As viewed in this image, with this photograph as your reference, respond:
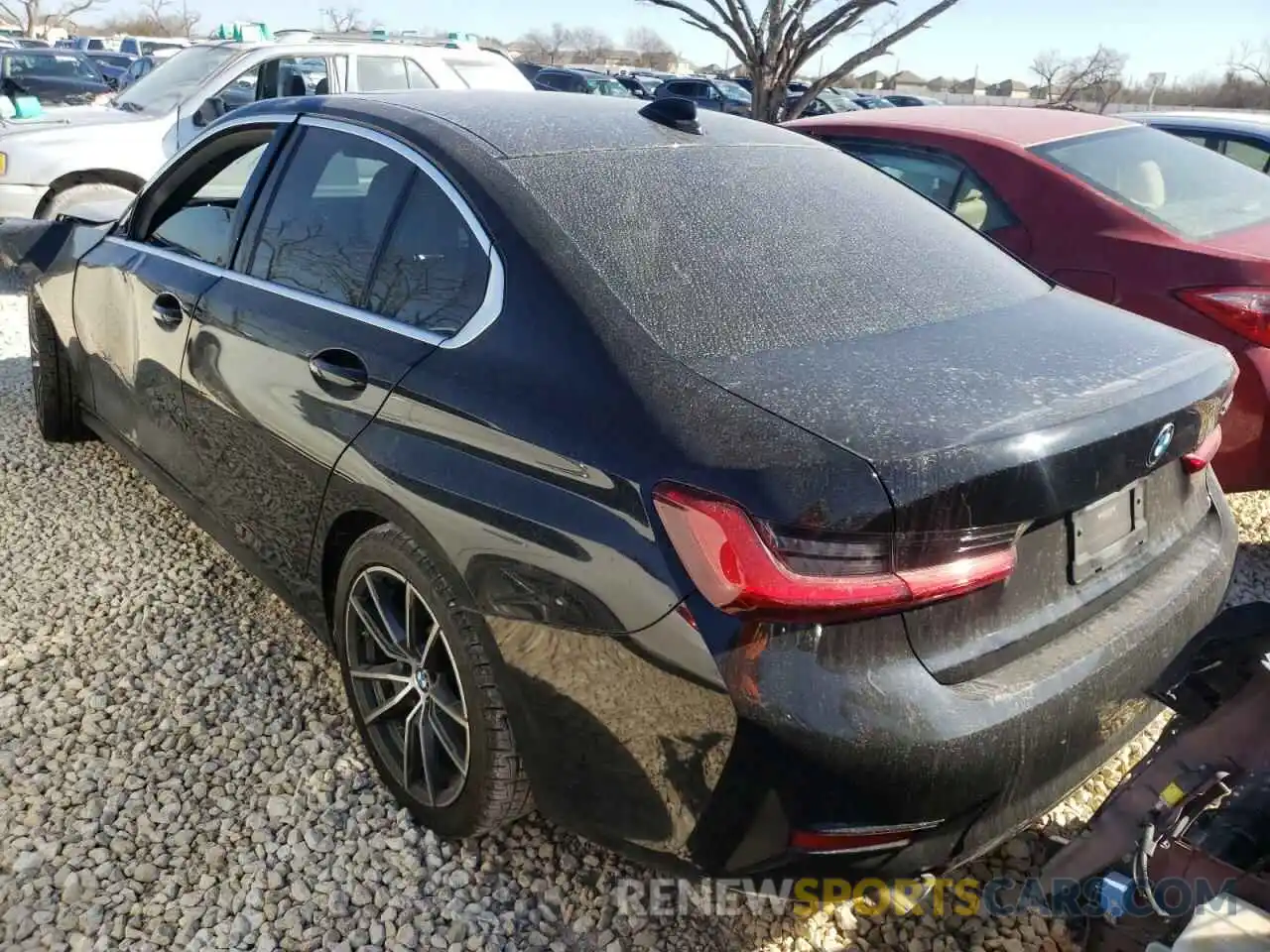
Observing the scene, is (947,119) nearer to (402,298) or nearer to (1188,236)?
(1188,236)

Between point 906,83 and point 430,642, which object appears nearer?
Answer: point 430,642

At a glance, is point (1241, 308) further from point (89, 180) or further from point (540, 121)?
point (89, 180)

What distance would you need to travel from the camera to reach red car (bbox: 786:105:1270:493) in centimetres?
343

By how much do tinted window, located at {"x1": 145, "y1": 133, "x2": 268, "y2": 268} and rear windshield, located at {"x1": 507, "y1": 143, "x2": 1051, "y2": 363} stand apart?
4.18ft

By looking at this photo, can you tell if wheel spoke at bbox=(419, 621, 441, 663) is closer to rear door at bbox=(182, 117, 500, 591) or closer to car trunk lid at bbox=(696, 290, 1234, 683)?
rear door at bbox=(182, 117, 500, 591)

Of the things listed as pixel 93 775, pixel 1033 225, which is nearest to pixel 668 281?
pixel 93 775

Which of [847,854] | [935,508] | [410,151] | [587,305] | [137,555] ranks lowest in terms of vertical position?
[137,555]

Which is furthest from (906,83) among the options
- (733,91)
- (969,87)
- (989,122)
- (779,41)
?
(989,122)

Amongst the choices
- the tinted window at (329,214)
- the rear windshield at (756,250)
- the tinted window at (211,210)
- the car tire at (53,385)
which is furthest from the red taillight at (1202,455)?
the car tire at (53,385)

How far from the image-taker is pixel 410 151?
2432 millimetres

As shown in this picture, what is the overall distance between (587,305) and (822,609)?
0.74 m

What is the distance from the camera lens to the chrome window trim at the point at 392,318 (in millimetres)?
2115

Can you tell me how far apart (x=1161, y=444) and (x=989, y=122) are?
118 inches

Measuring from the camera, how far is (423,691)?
2338 millimetres
